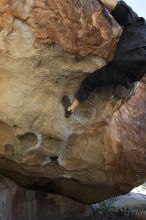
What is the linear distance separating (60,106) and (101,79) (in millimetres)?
535

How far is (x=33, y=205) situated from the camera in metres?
6.75

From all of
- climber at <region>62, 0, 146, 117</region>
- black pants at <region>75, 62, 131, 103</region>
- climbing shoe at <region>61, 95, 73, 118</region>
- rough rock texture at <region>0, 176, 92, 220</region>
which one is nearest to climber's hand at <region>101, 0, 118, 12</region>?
climber at <region>62, 0, 146, 117</region>

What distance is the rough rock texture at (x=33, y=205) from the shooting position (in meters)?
6.18

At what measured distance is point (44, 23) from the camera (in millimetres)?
4168

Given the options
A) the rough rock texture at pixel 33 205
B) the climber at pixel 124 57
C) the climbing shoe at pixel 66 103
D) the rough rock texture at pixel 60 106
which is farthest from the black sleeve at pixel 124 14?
the rough rock texture at pixel 33 205

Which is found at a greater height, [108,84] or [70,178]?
[108,84]

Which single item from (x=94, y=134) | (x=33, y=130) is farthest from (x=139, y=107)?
(x=33, y=130)

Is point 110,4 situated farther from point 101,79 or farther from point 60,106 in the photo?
point 60,106

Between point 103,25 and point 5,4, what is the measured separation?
0.92 m

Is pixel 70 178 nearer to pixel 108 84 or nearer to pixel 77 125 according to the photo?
pixel 77 125

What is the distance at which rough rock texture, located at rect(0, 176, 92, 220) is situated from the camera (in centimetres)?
618

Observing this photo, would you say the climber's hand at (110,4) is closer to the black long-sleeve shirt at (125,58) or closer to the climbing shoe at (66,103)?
the black long-sleeve shirt at (125,58)

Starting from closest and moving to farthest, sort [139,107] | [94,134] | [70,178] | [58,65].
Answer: [58,65] < [94,134] < [70,178] < [139,107]

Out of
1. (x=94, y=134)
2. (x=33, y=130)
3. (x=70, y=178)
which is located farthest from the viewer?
(x=70, y=178)
